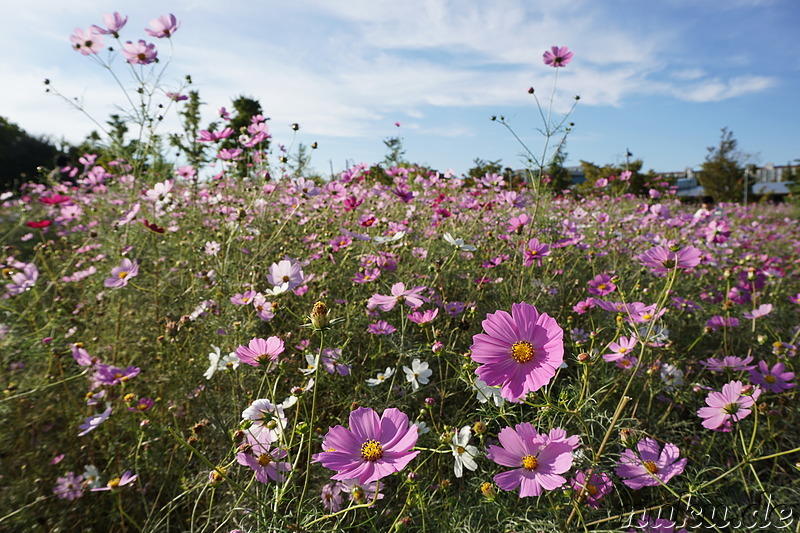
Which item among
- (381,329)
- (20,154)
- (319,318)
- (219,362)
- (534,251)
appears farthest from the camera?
(20,154)

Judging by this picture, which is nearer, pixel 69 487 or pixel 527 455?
pixel 527 455

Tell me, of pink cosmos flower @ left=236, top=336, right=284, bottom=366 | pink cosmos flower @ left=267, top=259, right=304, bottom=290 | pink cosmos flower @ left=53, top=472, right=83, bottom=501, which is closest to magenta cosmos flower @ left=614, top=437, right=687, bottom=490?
pink cosmos flower @ left=236, top=336, right=284, bottom=366

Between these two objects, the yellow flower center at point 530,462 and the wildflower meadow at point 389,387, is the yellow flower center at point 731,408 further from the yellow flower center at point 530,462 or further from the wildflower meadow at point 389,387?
the yellow flower center at point 530,462

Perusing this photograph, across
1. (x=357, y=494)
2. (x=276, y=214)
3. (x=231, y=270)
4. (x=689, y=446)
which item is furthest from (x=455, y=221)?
(x=357, y=494)

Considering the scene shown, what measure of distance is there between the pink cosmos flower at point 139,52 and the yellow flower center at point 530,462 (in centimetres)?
219

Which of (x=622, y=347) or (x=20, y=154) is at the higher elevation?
(x=20, y=154)

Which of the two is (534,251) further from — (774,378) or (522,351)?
(522,351)

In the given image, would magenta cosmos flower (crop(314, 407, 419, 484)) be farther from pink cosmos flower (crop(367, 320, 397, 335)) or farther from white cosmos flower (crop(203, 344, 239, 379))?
pink cosmos flower (crop(367, 320, 397, 335))

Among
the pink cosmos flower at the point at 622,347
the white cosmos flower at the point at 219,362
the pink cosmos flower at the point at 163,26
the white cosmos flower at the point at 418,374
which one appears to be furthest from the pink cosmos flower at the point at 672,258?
the pink cosmos flower at the point at 163,26

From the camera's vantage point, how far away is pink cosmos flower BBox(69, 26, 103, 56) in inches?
77.1

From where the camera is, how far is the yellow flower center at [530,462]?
0.66m

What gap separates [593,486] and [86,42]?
266cm

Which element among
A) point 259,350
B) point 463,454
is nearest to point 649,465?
point 463,454

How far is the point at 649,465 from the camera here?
76cm
